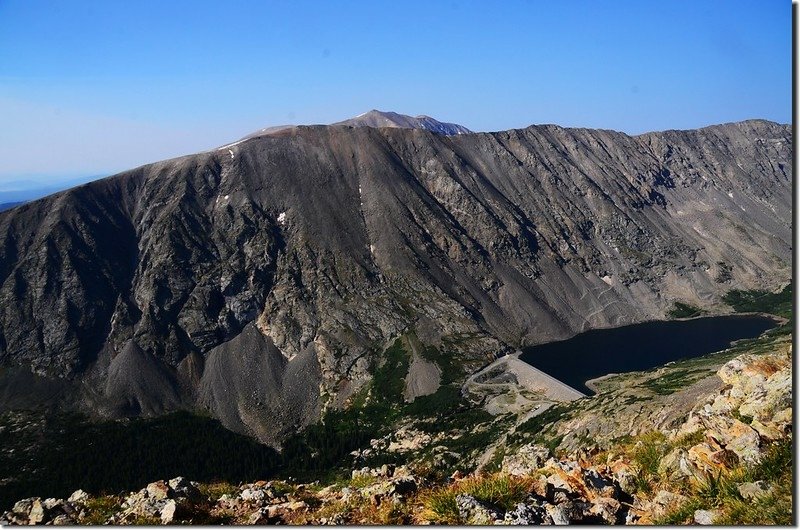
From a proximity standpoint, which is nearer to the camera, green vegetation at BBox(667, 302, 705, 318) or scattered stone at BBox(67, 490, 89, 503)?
scattered stone at BBox(67, 490, 89, 503)

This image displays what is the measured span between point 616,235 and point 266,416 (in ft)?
442

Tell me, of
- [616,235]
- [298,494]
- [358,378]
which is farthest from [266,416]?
[616,235]

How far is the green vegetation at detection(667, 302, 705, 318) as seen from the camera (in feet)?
537

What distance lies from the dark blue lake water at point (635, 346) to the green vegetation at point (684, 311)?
3283 mm

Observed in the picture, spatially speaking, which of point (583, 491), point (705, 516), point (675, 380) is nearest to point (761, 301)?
point (675, 380)

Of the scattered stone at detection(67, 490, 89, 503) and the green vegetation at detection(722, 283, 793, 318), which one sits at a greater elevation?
the scattered stone at detection(67, 490, 89, 503)

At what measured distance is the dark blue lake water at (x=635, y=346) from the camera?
12644cm

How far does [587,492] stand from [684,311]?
176 meters

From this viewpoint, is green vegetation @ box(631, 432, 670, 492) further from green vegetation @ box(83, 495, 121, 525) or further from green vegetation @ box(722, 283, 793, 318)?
green vegetation @ box(722, 283, 793, 318)

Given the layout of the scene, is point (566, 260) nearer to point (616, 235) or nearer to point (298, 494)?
point (616, 235)

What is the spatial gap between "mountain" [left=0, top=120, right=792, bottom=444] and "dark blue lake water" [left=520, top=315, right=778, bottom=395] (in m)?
6.76

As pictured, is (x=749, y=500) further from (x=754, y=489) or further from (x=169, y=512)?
(x=169, y=512)

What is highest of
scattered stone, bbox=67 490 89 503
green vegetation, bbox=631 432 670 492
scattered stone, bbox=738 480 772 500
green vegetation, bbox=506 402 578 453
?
scattered stone, bbox=738 480 772 500

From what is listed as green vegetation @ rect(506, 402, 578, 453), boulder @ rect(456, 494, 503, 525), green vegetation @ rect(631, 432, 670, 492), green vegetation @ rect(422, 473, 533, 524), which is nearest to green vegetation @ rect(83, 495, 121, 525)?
green vegetation @ rect(422, 473, 533, 524)
